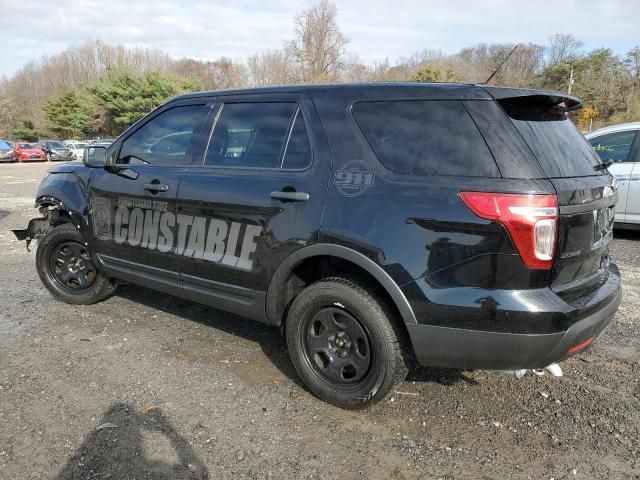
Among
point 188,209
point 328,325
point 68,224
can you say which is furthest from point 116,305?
point 328,325

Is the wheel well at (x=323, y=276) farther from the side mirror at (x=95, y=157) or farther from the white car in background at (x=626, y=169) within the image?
the white car in background at (x=626, y=169)

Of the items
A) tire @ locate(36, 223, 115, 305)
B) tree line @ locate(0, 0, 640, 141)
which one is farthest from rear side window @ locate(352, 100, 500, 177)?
tree line @ locate(0, 0, 640, 141)

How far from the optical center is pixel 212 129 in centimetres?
361

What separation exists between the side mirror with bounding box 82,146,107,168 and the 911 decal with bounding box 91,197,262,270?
29 cm

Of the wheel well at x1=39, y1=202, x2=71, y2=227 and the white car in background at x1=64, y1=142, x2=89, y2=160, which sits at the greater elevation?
the white car in background at x1=64, y1=142, x2=89, y2=160

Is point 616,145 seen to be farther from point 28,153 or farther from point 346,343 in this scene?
point 28,153

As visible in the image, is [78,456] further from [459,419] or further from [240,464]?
[459,419]

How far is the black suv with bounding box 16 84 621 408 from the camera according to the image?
2.41 m

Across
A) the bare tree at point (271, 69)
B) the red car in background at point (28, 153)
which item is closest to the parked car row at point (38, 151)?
the red car in background at point (28, 153)

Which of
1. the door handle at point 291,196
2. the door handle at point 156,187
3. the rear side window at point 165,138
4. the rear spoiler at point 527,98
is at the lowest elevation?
the door handle at point 156,187

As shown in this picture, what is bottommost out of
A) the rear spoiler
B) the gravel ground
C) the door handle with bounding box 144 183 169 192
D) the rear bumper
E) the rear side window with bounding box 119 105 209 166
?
the gravel ground

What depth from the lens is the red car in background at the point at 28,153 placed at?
1371 inches

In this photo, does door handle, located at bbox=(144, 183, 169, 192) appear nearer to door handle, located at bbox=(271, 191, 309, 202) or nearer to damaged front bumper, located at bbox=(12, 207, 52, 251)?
door handle, located at bbox=(271, 191, 309, 202)

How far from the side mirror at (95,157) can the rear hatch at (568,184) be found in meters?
3.06
